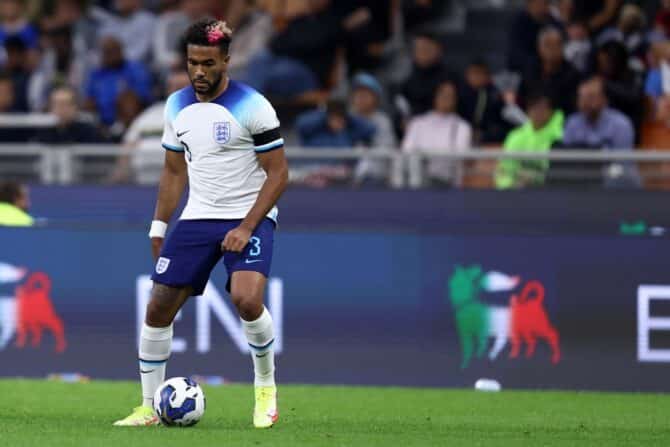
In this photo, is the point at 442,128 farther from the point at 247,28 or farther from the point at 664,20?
the point at 247,28

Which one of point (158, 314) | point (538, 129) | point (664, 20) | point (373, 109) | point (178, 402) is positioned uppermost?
point (664, 20)

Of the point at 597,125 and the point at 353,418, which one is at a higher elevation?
the point at 597,125

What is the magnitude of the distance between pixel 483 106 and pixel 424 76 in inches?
41.8

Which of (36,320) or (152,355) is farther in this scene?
(36,320)

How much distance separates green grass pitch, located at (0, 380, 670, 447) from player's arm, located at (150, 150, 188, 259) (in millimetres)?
1208

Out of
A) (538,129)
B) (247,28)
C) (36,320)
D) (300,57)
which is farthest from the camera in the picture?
(247,28)

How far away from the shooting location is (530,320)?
44.8 ft

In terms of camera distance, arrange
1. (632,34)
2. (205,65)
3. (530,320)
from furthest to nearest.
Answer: (632,34) → (530,320) → (205,65)

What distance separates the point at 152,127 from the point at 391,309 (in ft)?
14.2

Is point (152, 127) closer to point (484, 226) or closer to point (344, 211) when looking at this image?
point (344, 211)

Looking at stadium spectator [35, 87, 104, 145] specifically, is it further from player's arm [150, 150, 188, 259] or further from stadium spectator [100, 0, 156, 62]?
player's arm [150, 150, 188, 259]

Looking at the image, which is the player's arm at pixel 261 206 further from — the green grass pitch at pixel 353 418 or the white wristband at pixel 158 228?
the green grass pitch at pixel 353 418

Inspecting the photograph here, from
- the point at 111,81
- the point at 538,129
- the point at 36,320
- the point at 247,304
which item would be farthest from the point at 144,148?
the point at 247,304

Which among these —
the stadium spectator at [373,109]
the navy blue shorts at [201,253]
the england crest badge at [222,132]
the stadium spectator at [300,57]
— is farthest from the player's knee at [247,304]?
the stadium spectator at [300,57]
